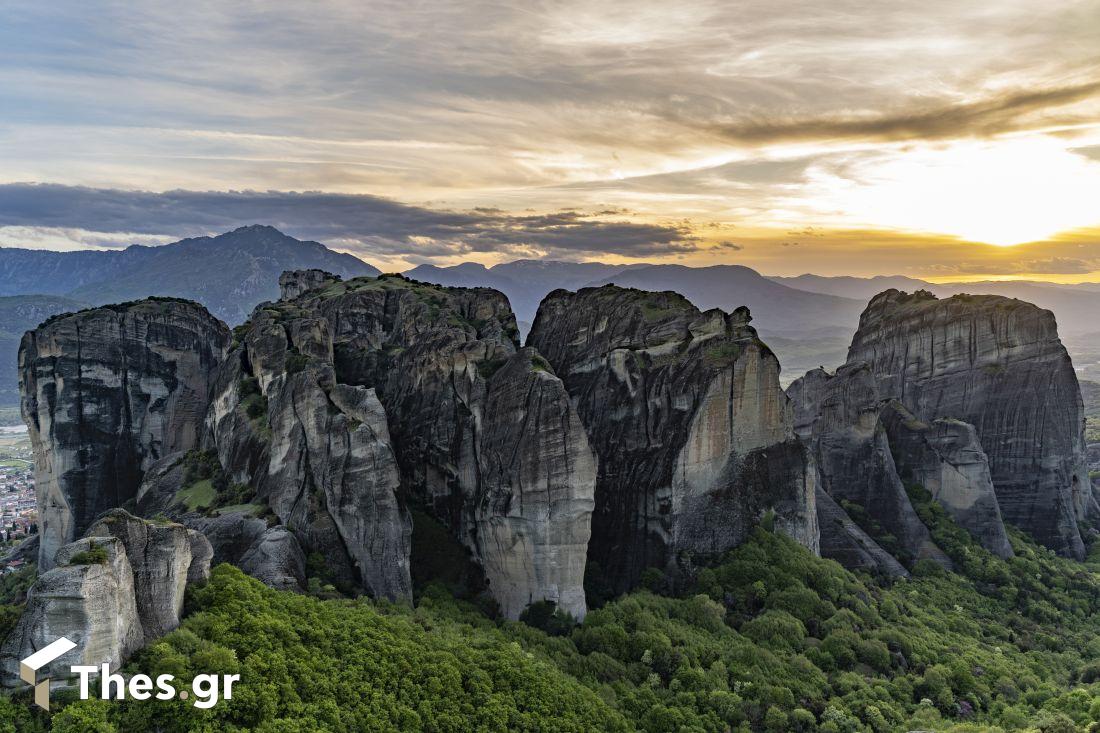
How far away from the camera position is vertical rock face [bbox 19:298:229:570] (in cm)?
7619

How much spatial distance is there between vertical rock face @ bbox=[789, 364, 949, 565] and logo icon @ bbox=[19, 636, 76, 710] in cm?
7250

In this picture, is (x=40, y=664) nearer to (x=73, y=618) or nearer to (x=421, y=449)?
(x=73, y=618)

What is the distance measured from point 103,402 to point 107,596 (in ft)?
182

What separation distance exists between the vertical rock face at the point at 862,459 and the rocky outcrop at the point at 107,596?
222 ft

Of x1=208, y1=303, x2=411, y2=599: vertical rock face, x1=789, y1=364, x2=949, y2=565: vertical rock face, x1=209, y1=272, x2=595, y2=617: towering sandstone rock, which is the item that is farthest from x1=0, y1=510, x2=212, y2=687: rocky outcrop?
x1=789, y1=364, x2=949, y2=565: vertical rock face

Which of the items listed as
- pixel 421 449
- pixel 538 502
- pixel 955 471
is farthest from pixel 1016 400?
pixel 421 449

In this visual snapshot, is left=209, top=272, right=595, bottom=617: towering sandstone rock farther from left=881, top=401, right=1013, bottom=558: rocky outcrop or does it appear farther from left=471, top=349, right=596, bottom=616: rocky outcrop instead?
left=881, top=401, right=1013, bottom=558: rocky outcrop

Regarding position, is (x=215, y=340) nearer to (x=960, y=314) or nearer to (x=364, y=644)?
(x=364, y=644)

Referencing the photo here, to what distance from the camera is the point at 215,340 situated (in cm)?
8581

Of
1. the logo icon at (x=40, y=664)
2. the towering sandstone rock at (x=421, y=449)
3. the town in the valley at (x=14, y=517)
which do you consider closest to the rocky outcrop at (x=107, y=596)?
the logo icon at (x=40, y=664)

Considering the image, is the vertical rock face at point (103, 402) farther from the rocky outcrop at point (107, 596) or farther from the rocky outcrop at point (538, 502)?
the rocky outcrop at point (107, 596)

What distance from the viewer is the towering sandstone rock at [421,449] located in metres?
53.8

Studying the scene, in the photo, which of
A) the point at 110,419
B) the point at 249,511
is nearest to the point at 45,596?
the point at 249,511

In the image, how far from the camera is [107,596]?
31.1 meters
